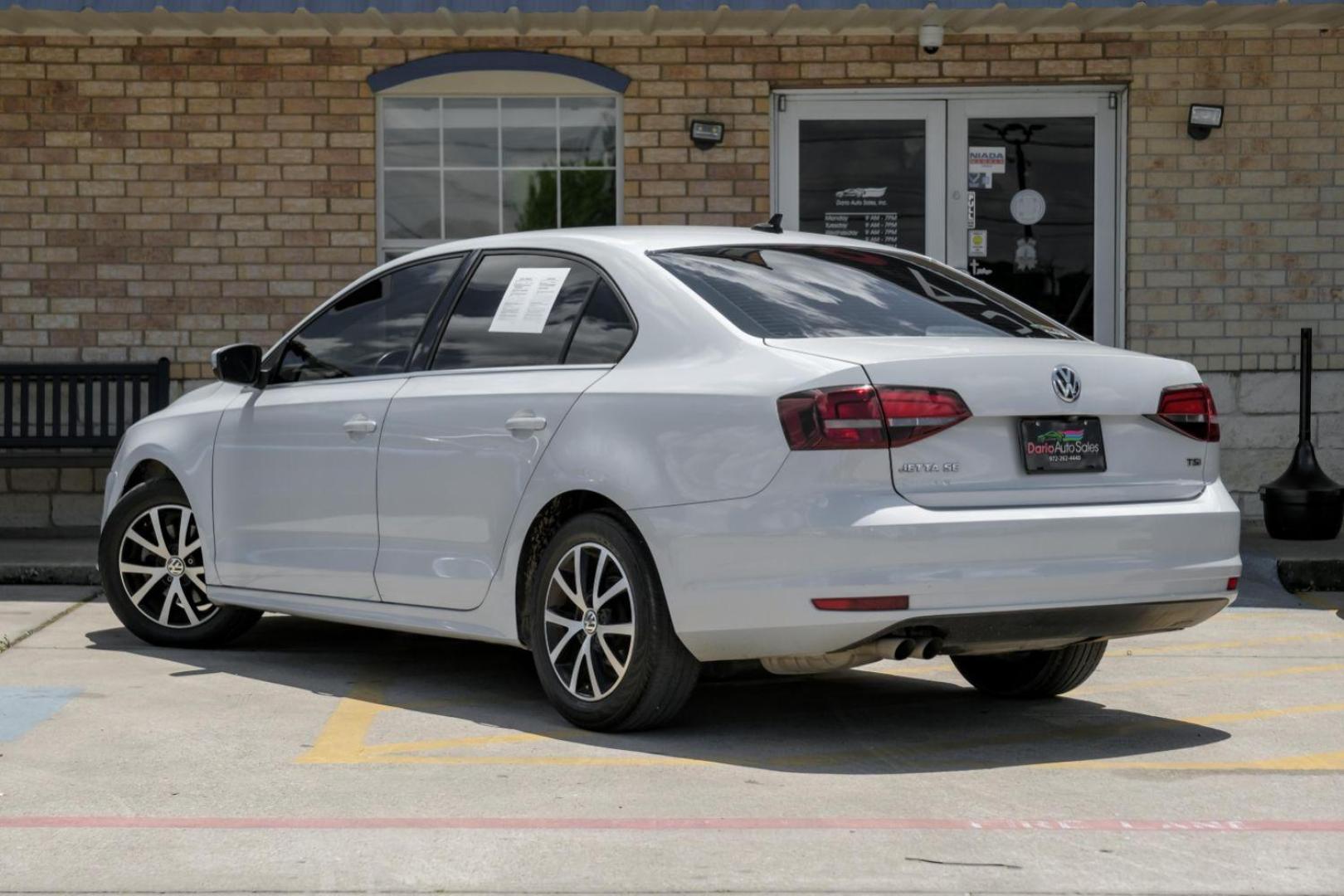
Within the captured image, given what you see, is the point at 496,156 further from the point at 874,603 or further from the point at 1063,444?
the point at 874,603

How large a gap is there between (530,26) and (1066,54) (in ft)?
11.4

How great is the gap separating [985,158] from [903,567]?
317 inches

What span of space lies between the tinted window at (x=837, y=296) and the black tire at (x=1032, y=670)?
1099 millimetres

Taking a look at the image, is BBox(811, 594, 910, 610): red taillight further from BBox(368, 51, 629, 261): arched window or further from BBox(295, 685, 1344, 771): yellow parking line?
BBox(368, 51, 629, 261): arched window

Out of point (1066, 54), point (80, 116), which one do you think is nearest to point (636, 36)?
point (1066, 54)

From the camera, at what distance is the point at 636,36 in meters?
13.1

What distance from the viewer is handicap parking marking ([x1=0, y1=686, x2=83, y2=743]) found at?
21.3ft

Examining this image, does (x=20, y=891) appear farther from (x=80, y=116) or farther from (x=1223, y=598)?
(x=80, y=116)

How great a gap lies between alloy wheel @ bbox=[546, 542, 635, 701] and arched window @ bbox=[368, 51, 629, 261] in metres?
7.09

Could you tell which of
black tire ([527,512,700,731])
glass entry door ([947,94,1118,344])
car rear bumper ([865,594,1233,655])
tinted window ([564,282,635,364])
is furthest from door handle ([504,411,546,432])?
glass entry door ([947,94,1118,344])

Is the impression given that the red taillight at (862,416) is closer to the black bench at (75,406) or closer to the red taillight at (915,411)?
the red taillight at (915,411)

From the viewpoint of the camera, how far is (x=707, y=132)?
516 inches

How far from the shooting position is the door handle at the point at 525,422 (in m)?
6.51

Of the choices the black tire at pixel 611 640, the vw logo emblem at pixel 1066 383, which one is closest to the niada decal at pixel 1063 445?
the vw logo emblem at pixel 1066 383
